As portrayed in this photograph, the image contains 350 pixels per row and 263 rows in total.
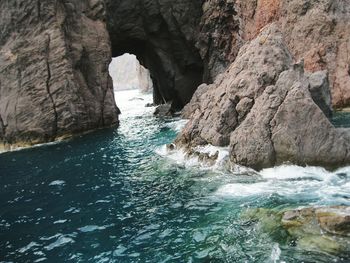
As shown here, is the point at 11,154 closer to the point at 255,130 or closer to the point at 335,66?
the point at 255,130

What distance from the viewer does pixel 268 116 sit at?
79.2 ft

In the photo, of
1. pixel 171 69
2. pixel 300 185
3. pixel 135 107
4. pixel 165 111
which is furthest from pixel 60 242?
pixel 135 107

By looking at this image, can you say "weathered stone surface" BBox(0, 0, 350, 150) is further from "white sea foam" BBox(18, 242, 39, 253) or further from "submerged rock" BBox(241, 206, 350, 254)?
"white sea foam" BBox(18, 242, 39, 253)

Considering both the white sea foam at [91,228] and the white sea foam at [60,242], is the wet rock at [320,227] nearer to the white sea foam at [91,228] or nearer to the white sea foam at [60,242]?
the white sea foam at [91,228]

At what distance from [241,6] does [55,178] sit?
37860 mm

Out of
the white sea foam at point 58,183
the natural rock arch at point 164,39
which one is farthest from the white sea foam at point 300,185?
the natural rock arch at point 164,39

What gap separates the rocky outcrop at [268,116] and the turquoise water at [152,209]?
1.19m

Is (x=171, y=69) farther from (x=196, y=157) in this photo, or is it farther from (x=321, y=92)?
(x=196, y=157)

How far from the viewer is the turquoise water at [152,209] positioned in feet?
48.9

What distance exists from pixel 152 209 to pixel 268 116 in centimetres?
928

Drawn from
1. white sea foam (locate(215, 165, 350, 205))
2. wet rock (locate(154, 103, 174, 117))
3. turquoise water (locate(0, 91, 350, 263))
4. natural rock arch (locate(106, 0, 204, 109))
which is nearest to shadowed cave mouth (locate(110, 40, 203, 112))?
natural rock arch (locate(106, 0, 204, 109))

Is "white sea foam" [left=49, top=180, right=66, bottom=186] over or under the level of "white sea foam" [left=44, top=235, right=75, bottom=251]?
under

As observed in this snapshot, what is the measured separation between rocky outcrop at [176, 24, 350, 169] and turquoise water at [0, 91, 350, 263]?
1186 mm

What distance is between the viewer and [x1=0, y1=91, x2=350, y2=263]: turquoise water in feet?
48.9
